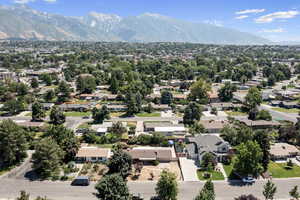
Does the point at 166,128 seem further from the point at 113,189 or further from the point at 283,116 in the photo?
the point at 283,116

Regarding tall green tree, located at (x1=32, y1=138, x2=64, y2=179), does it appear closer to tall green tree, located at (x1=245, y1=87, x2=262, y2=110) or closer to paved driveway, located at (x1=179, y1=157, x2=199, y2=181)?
paved driveway, located at (x1=179, y1=157, x2=199, y2=181)

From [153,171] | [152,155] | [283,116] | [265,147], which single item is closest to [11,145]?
[152,155]

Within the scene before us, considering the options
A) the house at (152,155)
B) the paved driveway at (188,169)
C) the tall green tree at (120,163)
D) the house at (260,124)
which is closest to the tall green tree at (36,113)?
the house at (152,155)

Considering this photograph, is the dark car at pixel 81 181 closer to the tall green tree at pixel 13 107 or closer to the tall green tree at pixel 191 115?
the tall green tree at pixel 191 115

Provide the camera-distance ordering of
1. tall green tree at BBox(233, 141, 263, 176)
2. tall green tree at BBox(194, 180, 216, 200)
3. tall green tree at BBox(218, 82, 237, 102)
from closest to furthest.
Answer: tall green tree at BBox(194, 180, 216, 200), tall green tree at BBox(233, 141, 263, 176), tall green tree at BBox(218, 82, 237, 102)

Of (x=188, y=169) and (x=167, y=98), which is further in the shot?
Result: (x=167, y=98)

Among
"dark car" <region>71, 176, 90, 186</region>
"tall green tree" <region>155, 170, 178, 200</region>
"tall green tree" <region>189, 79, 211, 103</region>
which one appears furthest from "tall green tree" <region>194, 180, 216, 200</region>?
"tall green tree" <region>189, 79, 211, 103</region>
